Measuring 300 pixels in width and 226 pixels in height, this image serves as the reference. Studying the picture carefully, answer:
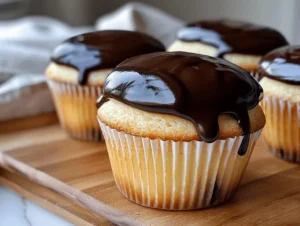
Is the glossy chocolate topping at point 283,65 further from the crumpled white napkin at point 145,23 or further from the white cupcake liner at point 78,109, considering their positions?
the crumpled white napkin at point 145,23

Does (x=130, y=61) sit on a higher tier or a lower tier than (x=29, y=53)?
higher

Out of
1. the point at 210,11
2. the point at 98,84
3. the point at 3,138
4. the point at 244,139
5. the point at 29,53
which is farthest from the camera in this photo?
the point at 210,11

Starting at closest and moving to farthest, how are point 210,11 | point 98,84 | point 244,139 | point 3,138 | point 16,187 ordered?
point 244,139, point 16,187, point 98,84, point 3,138, point 210,11

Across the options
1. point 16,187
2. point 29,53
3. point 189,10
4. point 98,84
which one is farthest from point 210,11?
point 16,187

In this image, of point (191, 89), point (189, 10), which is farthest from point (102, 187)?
point (189, 10)

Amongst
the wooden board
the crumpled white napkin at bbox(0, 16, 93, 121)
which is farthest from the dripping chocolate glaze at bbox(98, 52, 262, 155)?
the crumpled white napkin at bbox(0, 16, 93, 121)

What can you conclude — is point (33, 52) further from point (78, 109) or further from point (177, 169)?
point (177, 169)

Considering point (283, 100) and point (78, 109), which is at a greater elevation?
point (283, 100)

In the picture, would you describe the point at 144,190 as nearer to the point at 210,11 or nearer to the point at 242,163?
the point at 242,163
